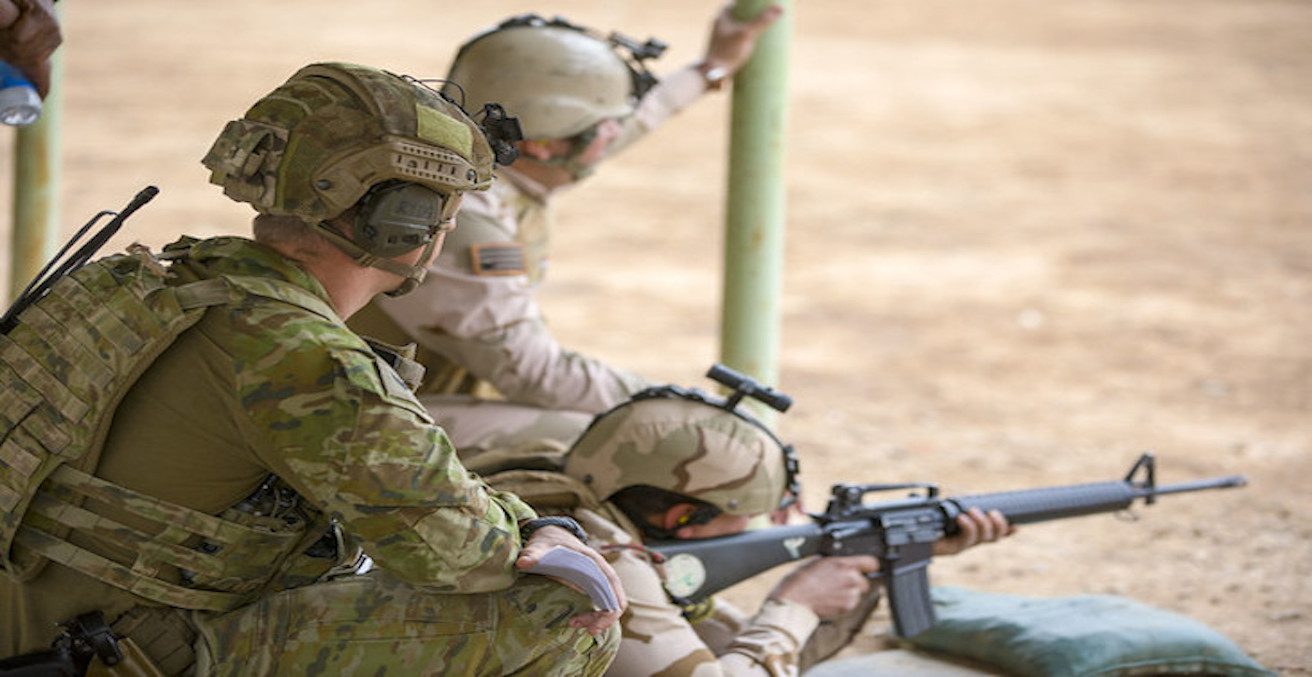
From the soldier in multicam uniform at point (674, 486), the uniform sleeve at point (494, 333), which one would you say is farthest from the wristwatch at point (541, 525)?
the uniform sleeve at point (494, 333)

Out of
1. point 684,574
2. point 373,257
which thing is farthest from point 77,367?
point 684,574

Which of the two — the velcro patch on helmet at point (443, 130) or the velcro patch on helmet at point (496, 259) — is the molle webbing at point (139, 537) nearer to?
the velcro patch on helmet at point (443, 130)

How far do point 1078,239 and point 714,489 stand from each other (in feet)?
26.7

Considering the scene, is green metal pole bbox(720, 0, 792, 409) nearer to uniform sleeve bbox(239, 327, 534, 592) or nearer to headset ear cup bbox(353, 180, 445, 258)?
headset ear cup bbox(353, 180, 445, 258)

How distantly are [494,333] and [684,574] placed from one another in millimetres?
1090

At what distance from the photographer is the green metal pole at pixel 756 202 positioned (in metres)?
5.43

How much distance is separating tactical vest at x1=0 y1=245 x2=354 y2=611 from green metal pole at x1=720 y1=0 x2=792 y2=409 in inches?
105

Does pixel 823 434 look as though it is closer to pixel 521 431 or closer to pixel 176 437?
pixel 521 431

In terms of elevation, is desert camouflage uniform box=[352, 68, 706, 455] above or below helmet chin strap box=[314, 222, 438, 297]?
below

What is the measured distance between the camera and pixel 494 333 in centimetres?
464

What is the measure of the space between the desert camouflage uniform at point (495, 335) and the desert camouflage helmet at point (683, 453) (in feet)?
2.64

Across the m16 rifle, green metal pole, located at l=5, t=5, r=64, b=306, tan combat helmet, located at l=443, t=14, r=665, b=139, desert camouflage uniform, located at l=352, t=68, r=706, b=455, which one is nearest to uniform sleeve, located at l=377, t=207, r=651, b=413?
desert camouflage uniform, located at l=352, t=68, r=706, b=455

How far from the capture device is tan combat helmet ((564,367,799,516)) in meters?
3.79

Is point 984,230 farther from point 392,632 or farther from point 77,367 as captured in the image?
point 77,367
